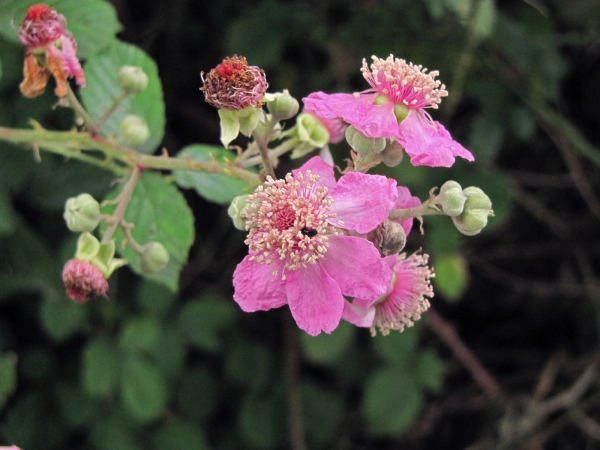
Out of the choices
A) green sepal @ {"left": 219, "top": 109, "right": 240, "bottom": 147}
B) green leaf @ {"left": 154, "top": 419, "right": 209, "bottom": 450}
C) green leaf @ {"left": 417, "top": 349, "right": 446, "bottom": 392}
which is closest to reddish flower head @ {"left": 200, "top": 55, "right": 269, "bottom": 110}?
green sepal @ {"left": 219, "top": 109, "right": 240, "bottom": 147}

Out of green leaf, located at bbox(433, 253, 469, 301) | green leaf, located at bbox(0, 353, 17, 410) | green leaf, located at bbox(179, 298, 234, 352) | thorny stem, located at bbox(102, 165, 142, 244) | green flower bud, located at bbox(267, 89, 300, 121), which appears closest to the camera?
green flower bud, located at bbox(267, 89, 300, 121)

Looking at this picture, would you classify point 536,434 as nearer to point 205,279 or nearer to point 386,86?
point 205,279

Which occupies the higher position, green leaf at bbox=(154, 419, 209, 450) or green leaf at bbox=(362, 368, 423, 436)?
green leaf at bbox=(362, 368, 423, 436)

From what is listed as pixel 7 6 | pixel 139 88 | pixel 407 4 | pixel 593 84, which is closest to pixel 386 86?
pixel 139 88

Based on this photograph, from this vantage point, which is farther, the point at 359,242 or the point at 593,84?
the point at 593,84

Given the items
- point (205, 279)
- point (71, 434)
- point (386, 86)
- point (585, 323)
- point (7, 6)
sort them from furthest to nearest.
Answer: point (585, 323)
point (205, 279)
point (71, 434)
point (7, 6)
point (386, 86)

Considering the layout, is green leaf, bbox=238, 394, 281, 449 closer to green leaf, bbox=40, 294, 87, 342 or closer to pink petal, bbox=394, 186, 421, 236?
green leaf, bbox=40, 294, 87, 342
